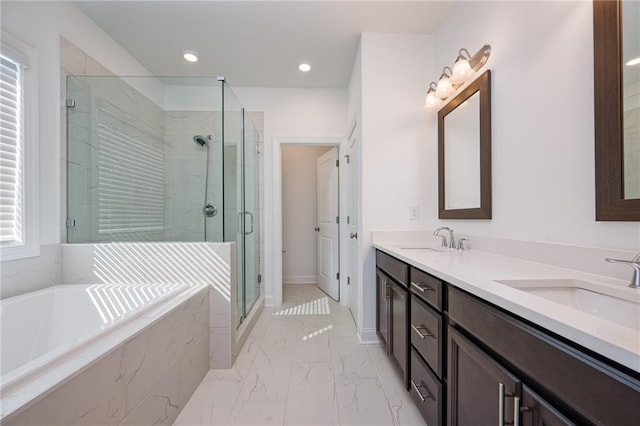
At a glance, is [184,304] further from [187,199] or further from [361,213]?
[361,213]

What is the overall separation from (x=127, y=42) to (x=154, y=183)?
4.04 feet

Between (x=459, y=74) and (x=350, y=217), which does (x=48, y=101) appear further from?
(x=459, y=74)

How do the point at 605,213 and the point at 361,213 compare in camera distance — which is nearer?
the point at 605,213

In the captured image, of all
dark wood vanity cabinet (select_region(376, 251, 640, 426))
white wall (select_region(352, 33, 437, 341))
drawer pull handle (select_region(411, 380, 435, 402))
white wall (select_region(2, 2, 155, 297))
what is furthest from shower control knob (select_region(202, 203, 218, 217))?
drawer pull handle (select_region(411, 380, 435, 402))

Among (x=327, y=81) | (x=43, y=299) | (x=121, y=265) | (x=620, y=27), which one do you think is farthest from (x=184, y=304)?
(x=327, y=81)

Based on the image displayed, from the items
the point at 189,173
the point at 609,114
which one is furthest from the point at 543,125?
the point at 189,173

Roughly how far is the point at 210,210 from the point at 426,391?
1856 millimetres

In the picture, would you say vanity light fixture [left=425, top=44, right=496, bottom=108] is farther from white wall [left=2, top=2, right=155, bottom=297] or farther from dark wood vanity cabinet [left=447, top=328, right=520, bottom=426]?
white wall [left=2, top=2, right=155, bottom=297]

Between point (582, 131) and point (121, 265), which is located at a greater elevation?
point (582, 131)

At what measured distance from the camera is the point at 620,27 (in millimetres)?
876

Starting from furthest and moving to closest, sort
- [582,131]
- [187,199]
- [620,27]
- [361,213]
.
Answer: [187,199]
[361,213]
[582,131]
[620,27]

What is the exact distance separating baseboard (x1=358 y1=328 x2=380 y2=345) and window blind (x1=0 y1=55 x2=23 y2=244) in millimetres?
2348

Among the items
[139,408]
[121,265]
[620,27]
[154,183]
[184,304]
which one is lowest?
[139,408]

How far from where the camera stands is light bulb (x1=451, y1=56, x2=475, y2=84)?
1.59m
